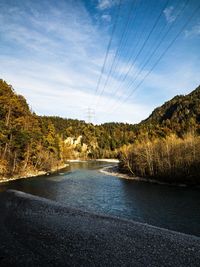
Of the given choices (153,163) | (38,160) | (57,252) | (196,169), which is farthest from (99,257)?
(38,160)

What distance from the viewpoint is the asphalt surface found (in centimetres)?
1219

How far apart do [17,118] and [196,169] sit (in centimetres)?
4890

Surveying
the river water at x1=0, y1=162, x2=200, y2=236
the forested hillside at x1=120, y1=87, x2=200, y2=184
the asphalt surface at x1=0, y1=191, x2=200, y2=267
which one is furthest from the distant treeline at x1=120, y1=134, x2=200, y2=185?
the asphalt surface at x1=0, y1=191, x2=200, y2=267

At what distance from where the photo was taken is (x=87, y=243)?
48.0ft

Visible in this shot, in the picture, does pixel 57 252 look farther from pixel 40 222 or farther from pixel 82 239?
pixel 40 222

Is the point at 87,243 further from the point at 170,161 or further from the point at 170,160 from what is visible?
the point at 170,160

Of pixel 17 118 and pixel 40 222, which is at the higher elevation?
pixel 17 118

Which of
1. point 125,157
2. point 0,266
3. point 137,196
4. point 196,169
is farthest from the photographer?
point 125,157

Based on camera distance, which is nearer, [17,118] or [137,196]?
[137,196]

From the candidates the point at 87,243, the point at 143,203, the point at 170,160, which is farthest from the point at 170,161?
the point at 87,243

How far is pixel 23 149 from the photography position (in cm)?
6125

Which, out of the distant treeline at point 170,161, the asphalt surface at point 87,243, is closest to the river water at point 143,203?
the asphalt surface at point 87,243

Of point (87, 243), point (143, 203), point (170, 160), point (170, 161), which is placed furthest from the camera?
point (170, 160)

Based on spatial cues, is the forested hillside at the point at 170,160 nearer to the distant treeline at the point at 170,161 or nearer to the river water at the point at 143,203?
the distant treeline at the point at 170,161
